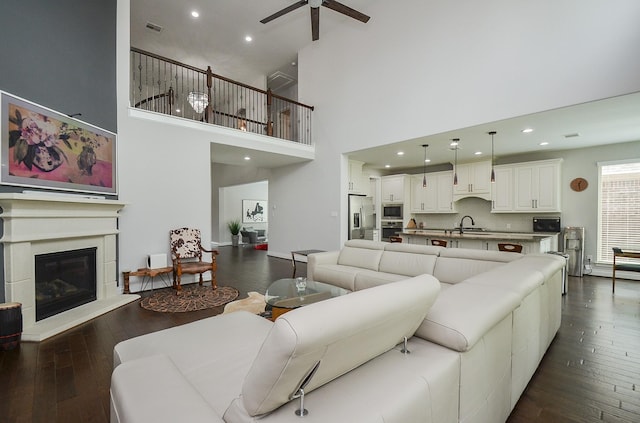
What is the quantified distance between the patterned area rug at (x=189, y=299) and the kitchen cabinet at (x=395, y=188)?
17.3ft

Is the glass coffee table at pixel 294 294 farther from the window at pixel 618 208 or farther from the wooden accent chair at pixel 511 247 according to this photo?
the window at pixel 618 208

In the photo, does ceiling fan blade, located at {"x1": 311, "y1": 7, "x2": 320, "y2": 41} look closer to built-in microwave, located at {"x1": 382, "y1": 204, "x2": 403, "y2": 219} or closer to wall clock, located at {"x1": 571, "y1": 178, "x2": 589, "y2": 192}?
built-in microwave, located at {"x1": 382, "y1": 204, "x2": 403, "y2": 219}

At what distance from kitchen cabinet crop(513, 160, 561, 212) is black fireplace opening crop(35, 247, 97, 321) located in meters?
→ 7.98

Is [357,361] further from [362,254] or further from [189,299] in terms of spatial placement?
[189,299]

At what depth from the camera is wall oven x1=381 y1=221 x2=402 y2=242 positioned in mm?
8227

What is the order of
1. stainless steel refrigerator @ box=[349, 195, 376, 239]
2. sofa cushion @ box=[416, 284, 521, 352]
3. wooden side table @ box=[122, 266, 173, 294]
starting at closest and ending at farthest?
A: sofa cushion @ box=[416, 284, 521, 352], wooden side table @ box=[122, 266, 173, 294], stainless steel refrigerator @ box=[349, 195, 376, 239]

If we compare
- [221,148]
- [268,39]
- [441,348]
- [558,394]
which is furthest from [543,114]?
[268,39]

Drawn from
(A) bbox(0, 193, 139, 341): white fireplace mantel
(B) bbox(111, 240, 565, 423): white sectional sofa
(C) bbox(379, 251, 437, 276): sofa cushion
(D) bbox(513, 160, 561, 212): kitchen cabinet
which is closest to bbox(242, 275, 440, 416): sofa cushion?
(B) bbox(111, 240, 565, 423): white sectional sofa

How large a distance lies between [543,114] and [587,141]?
97.0 inches

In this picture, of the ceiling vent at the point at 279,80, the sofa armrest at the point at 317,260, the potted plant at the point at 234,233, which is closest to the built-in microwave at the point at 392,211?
the sofa armrest at the point at 317,260

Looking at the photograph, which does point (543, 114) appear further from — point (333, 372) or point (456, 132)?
point (333, 372)

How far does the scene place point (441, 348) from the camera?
4.20 ft

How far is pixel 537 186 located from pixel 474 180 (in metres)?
1.26

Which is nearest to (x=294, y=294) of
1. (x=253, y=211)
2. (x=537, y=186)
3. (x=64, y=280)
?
(x=64, y=280)
